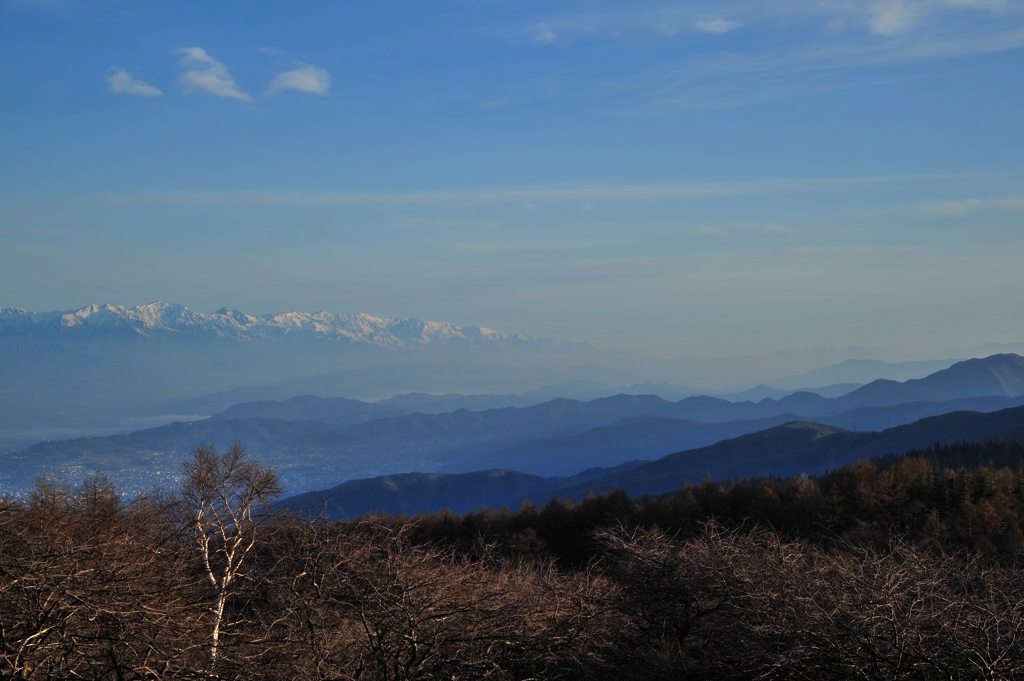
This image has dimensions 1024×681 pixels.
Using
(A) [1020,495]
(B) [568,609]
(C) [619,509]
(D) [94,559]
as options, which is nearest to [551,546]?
(C) [619,509]

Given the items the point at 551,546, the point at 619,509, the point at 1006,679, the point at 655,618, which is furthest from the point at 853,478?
the point at 1006,679

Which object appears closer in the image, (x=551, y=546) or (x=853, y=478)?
(x=551, y=546)

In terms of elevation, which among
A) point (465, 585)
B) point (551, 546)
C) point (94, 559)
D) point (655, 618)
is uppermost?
point (94, 559)

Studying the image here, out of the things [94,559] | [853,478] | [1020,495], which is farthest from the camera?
[853,478]

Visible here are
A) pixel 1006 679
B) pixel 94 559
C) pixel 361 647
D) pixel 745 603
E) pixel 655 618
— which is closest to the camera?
pixel 1006 679

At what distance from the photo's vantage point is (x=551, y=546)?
79.8 meters

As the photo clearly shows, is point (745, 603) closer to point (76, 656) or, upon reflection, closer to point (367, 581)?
point (367, 581)

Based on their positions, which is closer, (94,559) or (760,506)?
(94,559)

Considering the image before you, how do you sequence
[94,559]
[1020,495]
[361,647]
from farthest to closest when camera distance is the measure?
[1020,495], [361,647], [94,559]

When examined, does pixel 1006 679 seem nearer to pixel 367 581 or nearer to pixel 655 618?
pixel 655 618

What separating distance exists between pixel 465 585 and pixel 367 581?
3381mm

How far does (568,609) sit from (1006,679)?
379 inches

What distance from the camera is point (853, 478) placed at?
282ft

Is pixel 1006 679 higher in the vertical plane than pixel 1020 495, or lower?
higher
